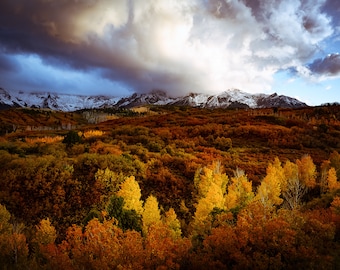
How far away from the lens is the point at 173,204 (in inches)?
1238

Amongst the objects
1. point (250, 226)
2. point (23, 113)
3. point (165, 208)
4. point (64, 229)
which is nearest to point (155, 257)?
point (250, 226)

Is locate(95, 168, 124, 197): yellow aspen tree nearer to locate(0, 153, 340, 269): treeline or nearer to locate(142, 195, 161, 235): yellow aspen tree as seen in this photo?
locate(0, 153, 340, 269): treeline

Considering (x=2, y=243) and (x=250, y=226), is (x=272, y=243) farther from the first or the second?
(x=2, y=243)

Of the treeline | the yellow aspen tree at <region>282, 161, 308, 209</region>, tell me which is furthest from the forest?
the yellow aspen tree at <region>282, 161, 308, 209</region>

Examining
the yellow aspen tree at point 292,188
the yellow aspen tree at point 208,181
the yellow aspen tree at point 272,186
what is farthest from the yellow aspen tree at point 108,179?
the yellow aspen tree at point 292,188

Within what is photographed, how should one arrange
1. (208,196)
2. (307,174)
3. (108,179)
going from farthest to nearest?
1. (307,174)
2. (108,179)
3. (208,196)

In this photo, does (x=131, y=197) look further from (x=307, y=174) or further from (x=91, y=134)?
(x=91, y=134)

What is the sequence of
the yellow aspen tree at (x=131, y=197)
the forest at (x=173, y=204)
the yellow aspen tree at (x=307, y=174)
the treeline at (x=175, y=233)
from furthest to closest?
the yellow aspen tree at (x=307, y=174), the yellow aspen tree at (x=131, y=197), the forest at (x=173, y=204), the treeline at (x=175, y=233)

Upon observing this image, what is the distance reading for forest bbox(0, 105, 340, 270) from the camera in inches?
471

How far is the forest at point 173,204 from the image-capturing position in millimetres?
11961

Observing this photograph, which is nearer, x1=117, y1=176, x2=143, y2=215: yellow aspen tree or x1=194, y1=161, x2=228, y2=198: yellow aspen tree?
x1=117, y1=176, x2=143, y2=215: yellow aspen tree

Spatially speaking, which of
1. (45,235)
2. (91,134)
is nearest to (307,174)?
(45,235)

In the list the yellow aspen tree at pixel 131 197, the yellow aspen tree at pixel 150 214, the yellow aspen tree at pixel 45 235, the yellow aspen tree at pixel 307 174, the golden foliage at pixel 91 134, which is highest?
the golden foliage at pixel 91 134

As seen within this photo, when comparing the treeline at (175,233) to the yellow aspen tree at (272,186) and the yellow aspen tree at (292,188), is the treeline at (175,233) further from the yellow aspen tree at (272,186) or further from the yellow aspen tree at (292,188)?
the yellow aspen tree at (292,188)
